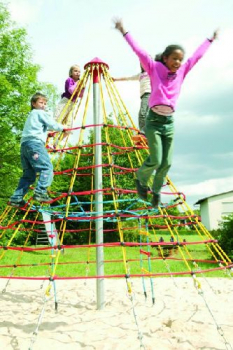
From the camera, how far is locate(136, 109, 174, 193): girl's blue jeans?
343 cm

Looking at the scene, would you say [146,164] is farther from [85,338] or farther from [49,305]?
[49,305]

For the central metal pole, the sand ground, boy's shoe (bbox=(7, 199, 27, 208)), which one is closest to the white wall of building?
the sand ground

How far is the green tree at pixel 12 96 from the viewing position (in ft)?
50.3

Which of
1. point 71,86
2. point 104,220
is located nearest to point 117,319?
point 104,220

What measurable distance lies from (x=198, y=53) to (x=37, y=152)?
80.8 inches

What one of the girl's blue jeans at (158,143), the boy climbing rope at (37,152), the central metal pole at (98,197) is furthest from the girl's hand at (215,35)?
the central metal pole at (98,197)

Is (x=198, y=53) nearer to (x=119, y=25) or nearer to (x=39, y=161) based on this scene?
(x=119, y=25)

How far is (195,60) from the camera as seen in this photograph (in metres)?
3.58

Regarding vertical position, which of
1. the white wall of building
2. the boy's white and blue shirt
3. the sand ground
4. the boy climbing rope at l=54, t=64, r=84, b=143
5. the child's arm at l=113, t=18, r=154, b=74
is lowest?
the sand ground

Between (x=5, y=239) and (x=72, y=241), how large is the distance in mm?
6104

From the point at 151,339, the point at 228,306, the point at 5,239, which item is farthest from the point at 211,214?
the point at 151,339

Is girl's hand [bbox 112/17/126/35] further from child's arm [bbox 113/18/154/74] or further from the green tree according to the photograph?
the green tree

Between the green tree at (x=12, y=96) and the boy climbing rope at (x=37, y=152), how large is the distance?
1108cm

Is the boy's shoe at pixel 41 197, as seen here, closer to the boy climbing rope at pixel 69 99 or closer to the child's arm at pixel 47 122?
the child's arm at pixel 47 122
